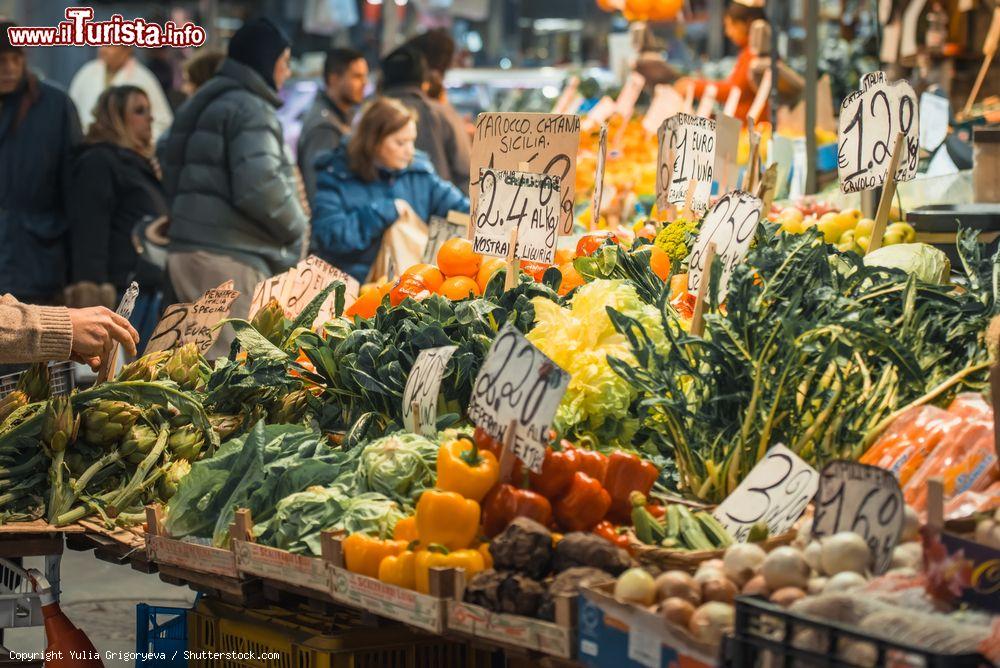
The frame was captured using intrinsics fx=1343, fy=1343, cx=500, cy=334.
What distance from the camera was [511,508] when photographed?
8.19 ft

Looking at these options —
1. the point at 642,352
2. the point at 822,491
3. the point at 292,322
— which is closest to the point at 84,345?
the point at 292,322

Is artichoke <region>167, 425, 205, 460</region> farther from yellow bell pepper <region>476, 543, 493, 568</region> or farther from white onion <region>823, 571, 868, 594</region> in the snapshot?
white onion <region>823, 571, 868, 594</region>

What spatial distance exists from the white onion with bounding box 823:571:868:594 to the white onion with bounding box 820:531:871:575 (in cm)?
4

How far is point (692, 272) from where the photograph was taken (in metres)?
3.14

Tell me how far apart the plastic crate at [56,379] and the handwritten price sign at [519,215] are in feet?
4.23

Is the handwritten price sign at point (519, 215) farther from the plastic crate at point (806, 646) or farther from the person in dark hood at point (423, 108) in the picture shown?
the person in dark hood at point (423, 108)

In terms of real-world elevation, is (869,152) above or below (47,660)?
above

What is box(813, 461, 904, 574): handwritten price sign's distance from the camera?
211 cm

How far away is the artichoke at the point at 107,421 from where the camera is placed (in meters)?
3.38

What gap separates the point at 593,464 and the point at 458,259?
147cm

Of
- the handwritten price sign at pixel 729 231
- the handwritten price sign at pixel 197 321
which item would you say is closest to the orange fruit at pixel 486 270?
the handwritten price sign at pixel 197 321

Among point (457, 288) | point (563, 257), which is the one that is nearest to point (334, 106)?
point (563, 257)

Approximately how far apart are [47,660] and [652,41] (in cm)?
637

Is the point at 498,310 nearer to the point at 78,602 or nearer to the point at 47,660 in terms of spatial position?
the point at 47,660
